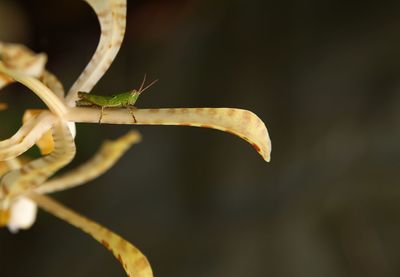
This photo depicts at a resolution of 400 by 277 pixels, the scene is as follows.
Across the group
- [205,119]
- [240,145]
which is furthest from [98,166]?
[240,145]

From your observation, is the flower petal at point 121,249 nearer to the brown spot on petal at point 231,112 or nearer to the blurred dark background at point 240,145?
the brown spot on petal at point 231,112

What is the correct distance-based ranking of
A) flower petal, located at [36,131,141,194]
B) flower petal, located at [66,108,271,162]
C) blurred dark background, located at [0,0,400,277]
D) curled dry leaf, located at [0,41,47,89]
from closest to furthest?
curled dry leaf, located at [0,41,47,89]
flower petal, located at [66,108,271,162]
flower petal, located at [36,131,141,194]
blurred dark background, located at [0,0,400,277]

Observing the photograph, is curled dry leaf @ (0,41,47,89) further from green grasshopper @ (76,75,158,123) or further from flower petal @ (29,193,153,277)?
flower petal @ (29,193,153,277)

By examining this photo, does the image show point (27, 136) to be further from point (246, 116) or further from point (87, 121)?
point (246, 116)

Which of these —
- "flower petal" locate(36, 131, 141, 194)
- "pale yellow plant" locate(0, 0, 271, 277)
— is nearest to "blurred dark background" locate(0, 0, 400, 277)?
"flower petal" locate(36, 131, 141, 194)

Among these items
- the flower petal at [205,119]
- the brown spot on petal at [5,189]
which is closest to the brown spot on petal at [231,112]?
the flower petal at [205,119]

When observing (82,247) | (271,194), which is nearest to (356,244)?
(271,194)
